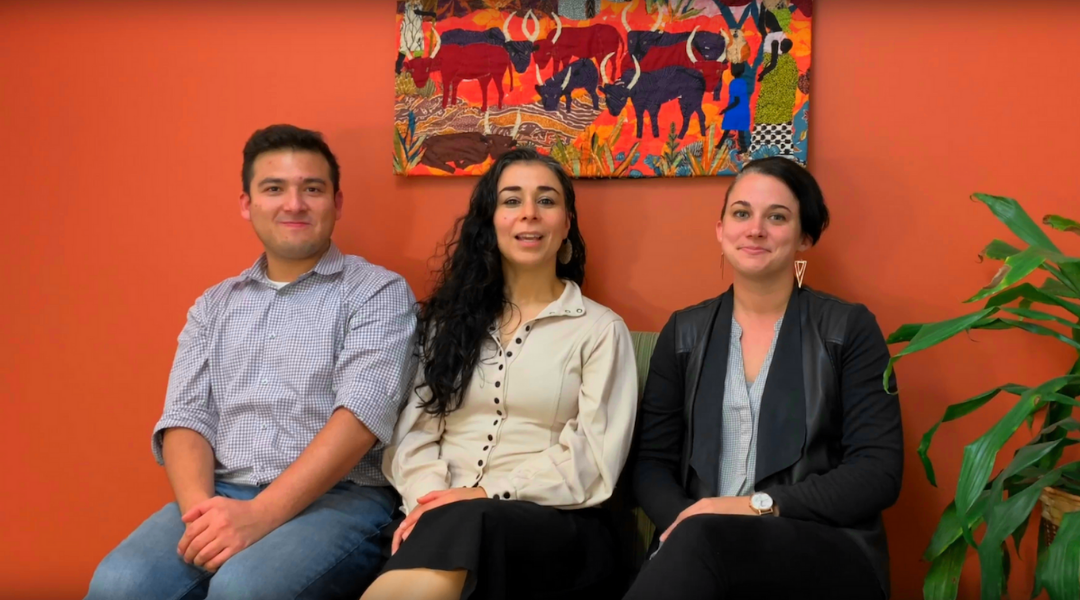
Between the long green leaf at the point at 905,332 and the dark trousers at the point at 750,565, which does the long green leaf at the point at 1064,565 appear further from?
the long green leaf at the point at 905,332

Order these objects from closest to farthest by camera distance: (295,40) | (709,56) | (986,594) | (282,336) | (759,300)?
(986,594)
(759,300)
(282,336)
(709,56)
(295,40)

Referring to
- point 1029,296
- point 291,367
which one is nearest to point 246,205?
point 291,367

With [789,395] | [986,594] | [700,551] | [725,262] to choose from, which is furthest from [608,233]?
[986,594]

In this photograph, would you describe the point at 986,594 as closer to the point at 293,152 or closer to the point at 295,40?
the point at 293,152

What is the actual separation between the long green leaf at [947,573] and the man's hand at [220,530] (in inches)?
54.6

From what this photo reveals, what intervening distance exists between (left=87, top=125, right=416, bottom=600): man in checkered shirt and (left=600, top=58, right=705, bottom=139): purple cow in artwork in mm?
771

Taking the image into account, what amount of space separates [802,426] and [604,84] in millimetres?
1065

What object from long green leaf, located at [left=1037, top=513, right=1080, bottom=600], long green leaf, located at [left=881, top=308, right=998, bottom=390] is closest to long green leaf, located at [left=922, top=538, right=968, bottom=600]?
long green leaf, located at [left=1037, top=513, right=1080, bottom=600]

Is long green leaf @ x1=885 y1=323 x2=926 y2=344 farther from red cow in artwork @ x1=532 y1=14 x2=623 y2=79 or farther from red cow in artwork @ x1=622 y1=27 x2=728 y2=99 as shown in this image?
red cow in artwork @ x1=532 y1=14 x2=623 y2=79

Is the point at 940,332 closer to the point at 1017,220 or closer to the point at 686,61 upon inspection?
the point at 1017,220

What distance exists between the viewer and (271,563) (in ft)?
5.35

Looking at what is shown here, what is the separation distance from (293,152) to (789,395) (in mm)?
1318

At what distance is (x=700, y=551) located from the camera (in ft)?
4.60

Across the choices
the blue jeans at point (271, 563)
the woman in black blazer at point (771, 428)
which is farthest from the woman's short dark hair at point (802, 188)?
the blue jeans at point (271, 563)
